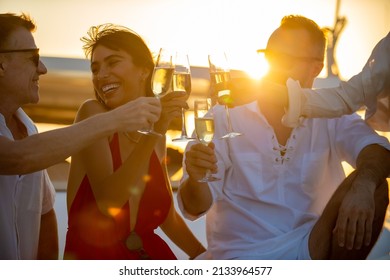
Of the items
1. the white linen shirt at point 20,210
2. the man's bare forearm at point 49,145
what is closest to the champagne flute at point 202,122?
the man's bare forearm at point 49,145

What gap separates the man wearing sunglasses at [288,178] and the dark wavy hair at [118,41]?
0.39 meters

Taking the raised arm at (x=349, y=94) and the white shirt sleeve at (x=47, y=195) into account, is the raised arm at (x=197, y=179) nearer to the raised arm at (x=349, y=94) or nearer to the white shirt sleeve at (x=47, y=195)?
the raised arm at (x=349, y=94)

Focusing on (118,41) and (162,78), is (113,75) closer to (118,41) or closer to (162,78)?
(118,41)

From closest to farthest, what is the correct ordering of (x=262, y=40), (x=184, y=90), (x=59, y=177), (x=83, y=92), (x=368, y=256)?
(x=184, y=90) < (x=368, y=256) < (x=262, y=40) < (x=59, y=177) < (x=83, y=92)

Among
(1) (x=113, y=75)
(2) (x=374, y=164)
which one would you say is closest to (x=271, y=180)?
(2) (x=374, y=164)

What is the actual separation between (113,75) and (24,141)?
Answer: 62 cm

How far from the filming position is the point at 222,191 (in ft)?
7.79

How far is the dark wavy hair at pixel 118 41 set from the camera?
2396mm

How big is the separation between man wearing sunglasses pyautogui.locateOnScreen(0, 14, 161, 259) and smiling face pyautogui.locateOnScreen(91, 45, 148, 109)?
279mm

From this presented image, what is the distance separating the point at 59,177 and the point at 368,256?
219 centimetres

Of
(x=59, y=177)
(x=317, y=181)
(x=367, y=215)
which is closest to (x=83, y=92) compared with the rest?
(x=59, y=177)

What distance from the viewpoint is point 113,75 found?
7.77ft

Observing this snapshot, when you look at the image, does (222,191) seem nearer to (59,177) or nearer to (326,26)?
(326,26)

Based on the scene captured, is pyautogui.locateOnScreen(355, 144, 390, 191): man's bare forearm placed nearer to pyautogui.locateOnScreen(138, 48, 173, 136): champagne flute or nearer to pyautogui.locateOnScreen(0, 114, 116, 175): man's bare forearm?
pyautogui.locateOnScreen(138, 48, 173, 136): champagne flute
